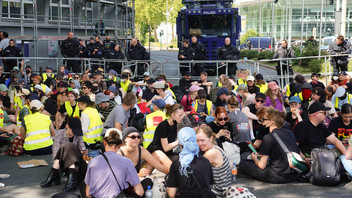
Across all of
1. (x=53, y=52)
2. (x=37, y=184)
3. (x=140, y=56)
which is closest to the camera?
(x=37, y=184)

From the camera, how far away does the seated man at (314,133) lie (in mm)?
7965

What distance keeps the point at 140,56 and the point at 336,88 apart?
9083 mm

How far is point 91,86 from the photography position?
12352mm

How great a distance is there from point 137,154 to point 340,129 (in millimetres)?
4000

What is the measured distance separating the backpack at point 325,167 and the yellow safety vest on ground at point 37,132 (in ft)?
16.7

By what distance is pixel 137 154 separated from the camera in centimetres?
705


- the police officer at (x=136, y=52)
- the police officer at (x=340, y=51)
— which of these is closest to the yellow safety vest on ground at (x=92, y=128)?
the police officer at (x=136, y=52)

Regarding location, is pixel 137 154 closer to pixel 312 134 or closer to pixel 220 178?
pixel 220 178

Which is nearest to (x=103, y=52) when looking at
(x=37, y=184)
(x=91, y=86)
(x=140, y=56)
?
(x=140, y=56)

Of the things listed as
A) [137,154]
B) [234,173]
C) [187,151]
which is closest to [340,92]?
[234,173]

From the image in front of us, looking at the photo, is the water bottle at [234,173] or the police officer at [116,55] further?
the police officer at [116,55]

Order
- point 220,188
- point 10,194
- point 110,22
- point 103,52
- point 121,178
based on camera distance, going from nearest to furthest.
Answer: point 121,178
point 220,188
point 10,194
point 103,52
point 110,22

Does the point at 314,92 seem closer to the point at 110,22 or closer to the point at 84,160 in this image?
the point at 84,160

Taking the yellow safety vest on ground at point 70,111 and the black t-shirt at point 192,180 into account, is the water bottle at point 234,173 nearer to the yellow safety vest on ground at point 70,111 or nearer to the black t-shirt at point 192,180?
the black t-shirt at point 192,180
